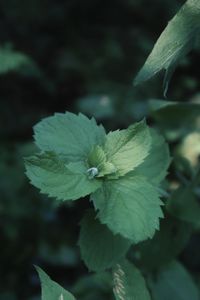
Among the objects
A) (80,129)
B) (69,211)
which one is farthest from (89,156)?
(69,211)

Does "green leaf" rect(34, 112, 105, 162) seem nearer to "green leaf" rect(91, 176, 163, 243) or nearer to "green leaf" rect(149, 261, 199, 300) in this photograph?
"green leaf" rect(91, 176, 163, 243)

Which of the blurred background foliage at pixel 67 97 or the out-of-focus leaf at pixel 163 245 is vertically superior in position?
the blurred background foliage at pixel 67 97

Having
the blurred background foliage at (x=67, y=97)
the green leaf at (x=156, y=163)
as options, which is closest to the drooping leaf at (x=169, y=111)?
the blurred background foliage at (x=67, y=97)

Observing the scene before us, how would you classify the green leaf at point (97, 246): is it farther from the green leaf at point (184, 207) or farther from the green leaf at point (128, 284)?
the green leaf at point (184, 207)

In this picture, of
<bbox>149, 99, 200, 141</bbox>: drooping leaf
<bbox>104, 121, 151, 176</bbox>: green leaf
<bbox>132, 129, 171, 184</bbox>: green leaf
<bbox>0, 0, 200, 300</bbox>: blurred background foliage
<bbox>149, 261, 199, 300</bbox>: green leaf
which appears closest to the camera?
<bbox>104, 121, 151, 176</bbox>: green leaf

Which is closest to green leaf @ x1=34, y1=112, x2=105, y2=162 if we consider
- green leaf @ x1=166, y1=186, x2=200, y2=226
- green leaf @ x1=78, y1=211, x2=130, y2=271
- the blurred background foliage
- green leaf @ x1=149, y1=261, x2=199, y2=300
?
green leaf @ x1=78, y1=211, x2=130, y2=271

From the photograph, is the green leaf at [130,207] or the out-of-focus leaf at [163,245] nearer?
the green leaf at [130,207]

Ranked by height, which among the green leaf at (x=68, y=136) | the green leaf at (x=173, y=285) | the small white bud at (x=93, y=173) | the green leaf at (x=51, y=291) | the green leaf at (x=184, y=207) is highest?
the green leaf at (x=68, y=136)
